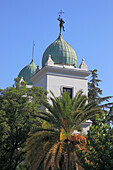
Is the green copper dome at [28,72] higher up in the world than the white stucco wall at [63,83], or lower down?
higher up

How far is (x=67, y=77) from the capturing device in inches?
1230

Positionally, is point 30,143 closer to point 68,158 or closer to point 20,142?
point 68,158

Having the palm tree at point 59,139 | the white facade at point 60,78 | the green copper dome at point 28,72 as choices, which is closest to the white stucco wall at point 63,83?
the white facade at point 60,78

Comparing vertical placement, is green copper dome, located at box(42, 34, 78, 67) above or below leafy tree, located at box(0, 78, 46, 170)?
above

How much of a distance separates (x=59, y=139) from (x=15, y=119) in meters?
5.29

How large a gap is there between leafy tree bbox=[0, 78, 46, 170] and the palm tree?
11.3ft

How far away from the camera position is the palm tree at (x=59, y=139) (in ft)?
66.3

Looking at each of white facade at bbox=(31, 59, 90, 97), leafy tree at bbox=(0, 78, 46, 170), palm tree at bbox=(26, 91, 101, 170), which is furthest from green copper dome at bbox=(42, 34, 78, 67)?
palm tree at bbox=(26, 91, 101, 170)

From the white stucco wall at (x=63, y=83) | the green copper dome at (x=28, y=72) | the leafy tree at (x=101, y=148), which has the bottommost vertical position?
the leafy tree at (x=101, y=148)

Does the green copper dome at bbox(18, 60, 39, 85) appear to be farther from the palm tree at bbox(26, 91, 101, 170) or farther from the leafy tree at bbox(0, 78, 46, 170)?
the palm tree at bbox(26, 91, 101, 170)

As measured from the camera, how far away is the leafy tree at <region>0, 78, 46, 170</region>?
25.6 m

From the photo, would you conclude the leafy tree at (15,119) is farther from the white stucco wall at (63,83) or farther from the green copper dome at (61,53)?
the green copper dome at (61,53)

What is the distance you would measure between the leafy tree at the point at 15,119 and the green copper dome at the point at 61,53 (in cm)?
551

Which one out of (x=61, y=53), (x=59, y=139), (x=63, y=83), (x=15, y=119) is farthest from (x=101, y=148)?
(x=61, y=53)
